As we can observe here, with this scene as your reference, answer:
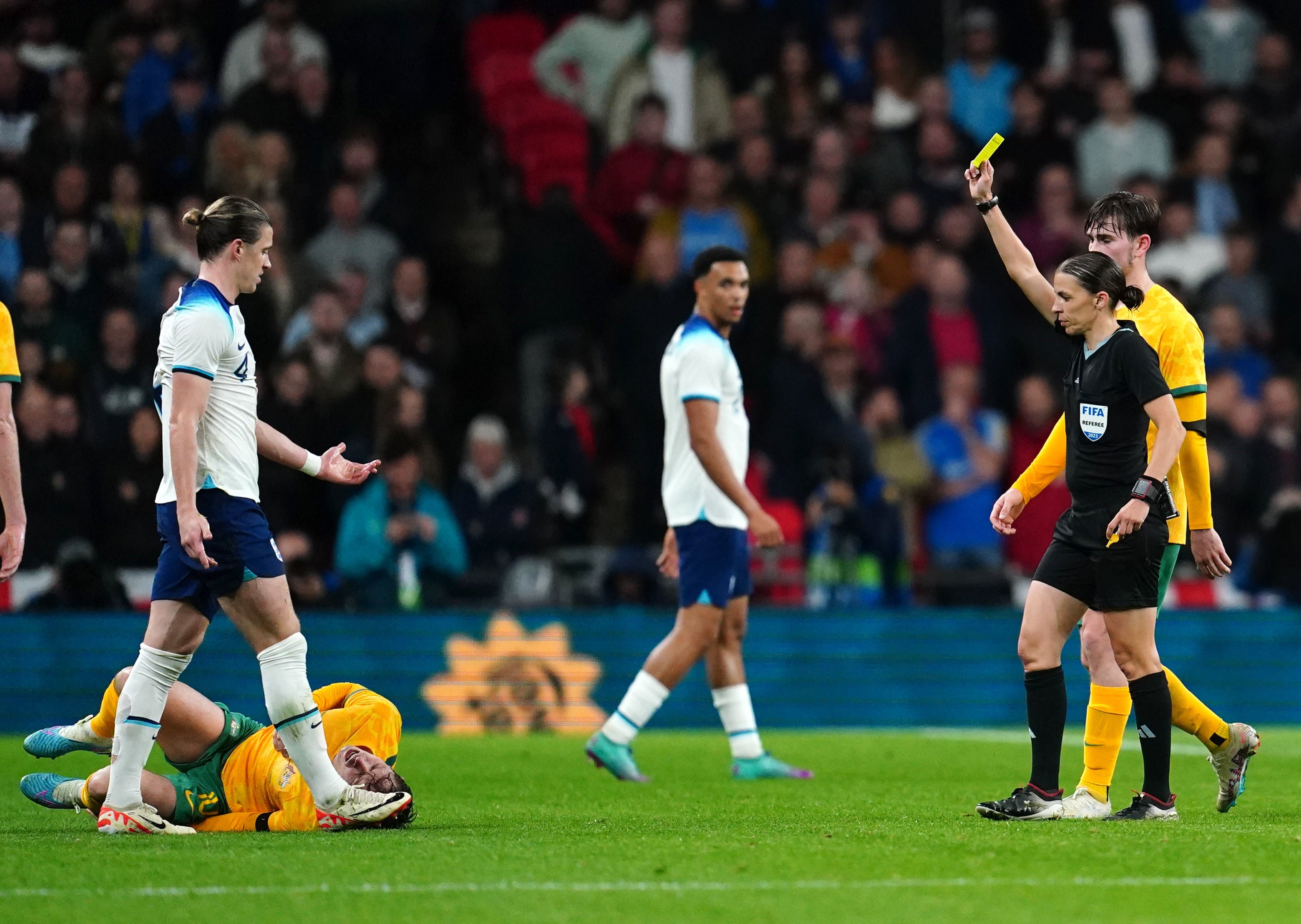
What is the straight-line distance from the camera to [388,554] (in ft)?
42.4

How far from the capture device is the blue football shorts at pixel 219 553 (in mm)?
6340

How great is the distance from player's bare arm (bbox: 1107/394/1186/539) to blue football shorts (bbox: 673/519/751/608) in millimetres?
2750

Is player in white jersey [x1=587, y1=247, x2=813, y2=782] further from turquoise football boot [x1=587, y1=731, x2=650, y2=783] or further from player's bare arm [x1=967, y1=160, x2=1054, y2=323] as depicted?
player's bare arm [x1=967, y1=160, x2=1054, y2=323]

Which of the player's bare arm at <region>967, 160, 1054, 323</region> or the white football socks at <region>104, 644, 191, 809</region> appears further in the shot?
the player's bare arm at <region>967, 160, 1054, 323</region>

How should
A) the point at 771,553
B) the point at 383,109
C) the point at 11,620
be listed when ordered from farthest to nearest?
1. the point at 383,109
2. the point at 771,553
3. the point at 11,620

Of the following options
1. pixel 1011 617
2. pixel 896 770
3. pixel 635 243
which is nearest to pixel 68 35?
pixel 635 243

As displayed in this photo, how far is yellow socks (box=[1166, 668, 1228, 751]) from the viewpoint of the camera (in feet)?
23.5

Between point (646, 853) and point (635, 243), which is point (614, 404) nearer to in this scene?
point (635, 243)

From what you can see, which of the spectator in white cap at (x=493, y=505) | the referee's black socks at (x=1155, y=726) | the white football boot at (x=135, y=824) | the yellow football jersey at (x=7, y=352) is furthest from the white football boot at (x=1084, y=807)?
the spectator in white cap at (x=493, y=505)

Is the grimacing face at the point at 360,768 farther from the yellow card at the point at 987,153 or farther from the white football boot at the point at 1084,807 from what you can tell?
the yellow card at the point at 987,153

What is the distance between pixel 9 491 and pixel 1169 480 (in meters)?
4.24

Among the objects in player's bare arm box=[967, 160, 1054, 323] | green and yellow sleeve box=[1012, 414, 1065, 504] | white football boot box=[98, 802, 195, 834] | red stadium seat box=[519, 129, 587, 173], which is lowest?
white football boot box=[98, 802, 195, 834]

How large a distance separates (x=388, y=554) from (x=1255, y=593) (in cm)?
634

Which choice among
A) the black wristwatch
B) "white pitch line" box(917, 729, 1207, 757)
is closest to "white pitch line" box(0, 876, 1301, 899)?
the black wristwatch
